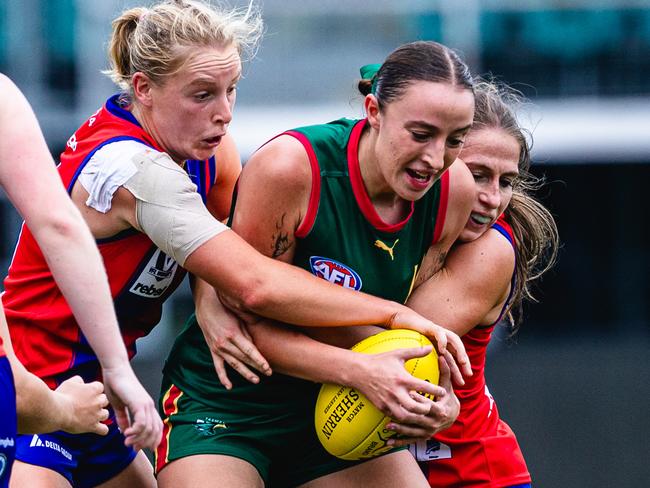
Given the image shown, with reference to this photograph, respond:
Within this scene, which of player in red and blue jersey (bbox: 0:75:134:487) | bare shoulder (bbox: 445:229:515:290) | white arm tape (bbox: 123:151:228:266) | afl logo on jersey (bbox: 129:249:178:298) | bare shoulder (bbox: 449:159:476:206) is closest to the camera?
A: player in red and blue jersey (bbox: 0:75:134:487)

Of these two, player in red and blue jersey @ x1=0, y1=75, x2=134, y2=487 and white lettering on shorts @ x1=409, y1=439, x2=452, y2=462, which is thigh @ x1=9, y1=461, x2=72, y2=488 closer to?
player in red and blue jersey @ x1=0, y1=75, x2=134, y2=487

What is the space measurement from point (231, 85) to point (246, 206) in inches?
17.5

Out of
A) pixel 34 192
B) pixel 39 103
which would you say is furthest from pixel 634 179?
pixel 34 192

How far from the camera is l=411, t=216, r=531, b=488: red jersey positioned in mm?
4227

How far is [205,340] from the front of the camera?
3.99 m

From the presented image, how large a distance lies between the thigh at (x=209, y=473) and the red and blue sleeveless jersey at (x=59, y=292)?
0.40m

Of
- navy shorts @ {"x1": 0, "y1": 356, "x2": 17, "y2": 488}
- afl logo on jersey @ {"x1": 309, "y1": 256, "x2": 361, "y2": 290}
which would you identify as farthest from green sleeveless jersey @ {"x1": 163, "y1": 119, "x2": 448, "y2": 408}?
navy shorts @ {"x1": 0, "y1": 356, "x2": 17, "y2": 488}

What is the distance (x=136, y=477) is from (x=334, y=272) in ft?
3.22

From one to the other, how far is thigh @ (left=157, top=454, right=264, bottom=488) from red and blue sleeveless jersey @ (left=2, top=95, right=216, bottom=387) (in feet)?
1.32

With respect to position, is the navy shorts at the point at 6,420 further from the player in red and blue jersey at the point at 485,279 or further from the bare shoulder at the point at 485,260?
the bare shoulder at the point at 485,260

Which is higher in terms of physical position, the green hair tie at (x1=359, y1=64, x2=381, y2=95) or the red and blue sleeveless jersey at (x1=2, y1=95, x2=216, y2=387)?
the green hair tie at (x1=359, y1=64, x2=381, y2=95)

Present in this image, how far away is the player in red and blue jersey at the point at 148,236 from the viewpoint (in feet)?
11.8

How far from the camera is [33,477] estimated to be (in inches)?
143

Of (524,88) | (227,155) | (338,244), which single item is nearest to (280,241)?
(338,244)
